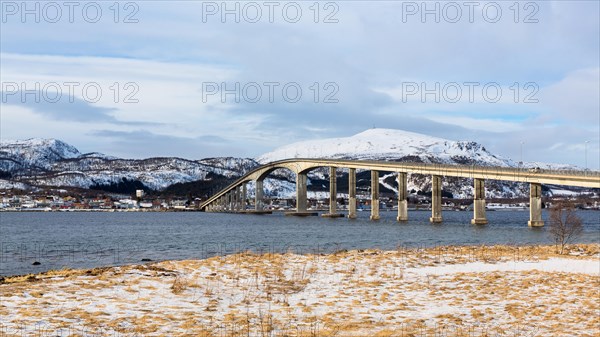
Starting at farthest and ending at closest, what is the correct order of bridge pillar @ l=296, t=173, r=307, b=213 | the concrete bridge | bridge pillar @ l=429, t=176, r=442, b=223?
1. bridge pillar @ l=296, t=173, r=307, b=213
2. bridge pillar @ l=429, t=176, r=442, b=223
3. the concrete bridge

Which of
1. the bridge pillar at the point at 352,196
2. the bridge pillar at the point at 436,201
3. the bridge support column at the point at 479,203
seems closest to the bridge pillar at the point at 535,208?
the bridge support column at the point at 479,203

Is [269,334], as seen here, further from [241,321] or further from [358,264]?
[358,264]

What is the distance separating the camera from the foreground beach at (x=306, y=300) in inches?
659

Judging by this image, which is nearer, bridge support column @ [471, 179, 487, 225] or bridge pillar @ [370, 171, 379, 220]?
bridge support column @ [471, 179, 487, 225]

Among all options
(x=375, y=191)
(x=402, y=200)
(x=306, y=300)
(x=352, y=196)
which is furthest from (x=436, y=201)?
(x=306, y=300)

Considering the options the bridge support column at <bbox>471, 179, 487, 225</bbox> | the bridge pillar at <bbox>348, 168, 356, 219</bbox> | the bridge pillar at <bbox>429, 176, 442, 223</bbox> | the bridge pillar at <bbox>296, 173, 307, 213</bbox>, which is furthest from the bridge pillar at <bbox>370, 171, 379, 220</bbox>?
the bridge pillar at <bbox>296, 173, 307, 213</bbox>

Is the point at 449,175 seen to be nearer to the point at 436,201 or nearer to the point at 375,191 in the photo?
the point at 436,201

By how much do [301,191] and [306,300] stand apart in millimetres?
144868

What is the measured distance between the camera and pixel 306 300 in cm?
2077

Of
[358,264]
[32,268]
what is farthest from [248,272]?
[32,268]

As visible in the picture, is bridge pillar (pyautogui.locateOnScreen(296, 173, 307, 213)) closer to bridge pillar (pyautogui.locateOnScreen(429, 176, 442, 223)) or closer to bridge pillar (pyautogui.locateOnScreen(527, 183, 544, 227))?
bridge pillar (pyautogui.locateOnScreen(429, 176, 442, 223))

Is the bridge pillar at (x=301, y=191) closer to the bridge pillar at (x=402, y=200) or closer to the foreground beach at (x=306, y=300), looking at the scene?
the bridge pillar at (x=402, y=200)

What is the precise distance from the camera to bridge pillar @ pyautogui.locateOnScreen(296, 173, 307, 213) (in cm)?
16225

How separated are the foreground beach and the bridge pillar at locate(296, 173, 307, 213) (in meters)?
132
